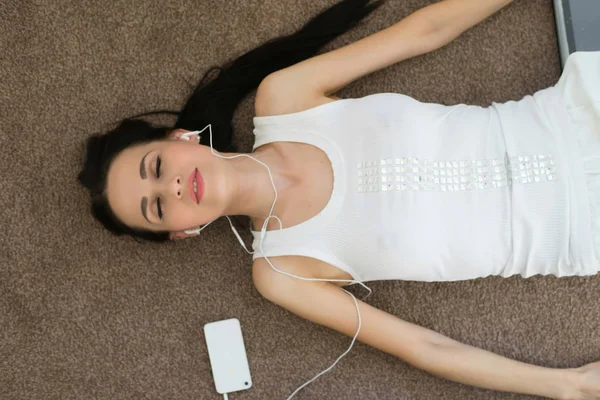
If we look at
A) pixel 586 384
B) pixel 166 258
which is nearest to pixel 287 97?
pixel 166 258

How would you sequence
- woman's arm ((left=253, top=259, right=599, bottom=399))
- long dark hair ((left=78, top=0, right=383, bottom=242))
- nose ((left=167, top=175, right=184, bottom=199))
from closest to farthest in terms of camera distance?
nose ((left=167, top=175, right=184, bottom=199)) < woman's arm ((left=253, top=259, right=599, bottom=399)) < long dark hair ((left=78, top=0, right=383, bottom=242))

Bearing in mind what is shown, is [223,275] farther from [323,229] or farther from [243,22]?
[243,22]

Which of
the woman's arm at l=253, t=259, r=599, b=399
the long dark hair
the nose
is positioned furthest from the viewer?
the long dark hair

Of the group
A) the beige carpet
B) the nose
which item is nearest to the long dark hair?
the beige carpet

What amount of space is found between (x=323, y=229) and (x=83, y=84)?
2.43 ft

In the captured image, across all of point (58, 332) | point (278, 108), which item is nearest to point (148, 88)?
point (278, 108)

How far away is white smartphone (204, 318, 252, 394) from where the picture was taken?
119 cm

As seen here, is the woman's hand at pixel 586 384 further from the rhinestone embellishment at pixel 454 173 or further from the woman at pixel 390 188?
the rhinestone embellishment at pixel 454 173

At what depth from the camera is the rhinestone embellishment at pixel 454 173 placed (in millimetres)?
964

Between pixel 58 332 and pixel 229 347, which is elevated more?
pixel 58 332

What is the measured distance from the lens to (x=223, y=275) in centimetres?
123

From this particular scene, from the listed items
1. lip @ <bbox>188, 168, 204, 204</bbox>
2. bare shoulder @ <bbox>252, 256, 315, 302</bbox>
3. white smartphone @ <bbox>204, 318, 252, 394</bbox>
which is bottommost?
white smartphone @ <bbox>204, 318, 252, 394</bbox>

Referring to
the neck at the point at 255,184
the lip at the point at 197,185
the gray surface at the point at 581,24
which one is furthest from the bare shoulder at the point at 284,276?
the gray surface at the point at 581,24

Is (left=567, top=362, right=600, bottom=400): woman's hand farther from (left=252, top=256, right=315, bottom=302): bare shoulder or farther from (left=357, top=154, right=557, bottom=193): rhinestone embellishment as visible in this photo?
(left=252, top=256, right=315, bottom=302): bare shoulder
